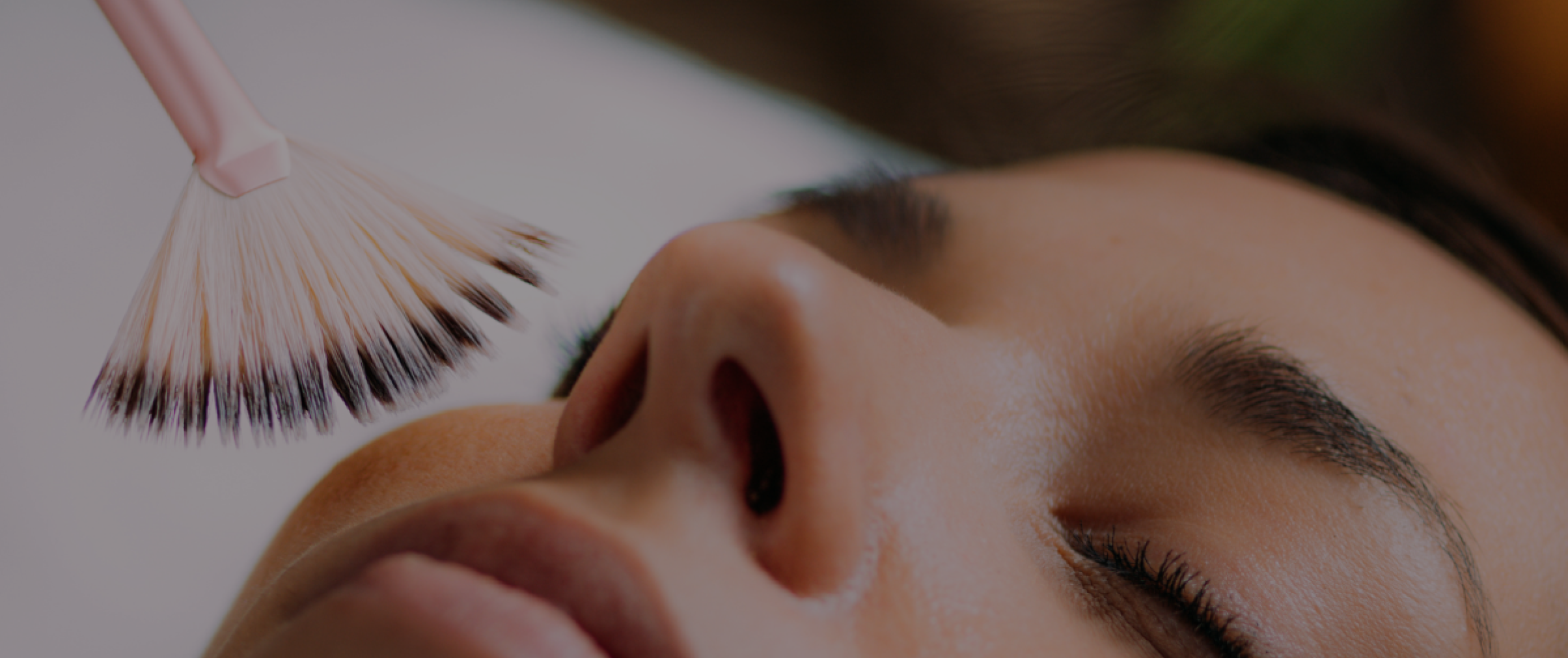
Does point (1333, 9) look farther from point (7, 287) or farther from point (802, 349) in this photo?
point (7, 287)

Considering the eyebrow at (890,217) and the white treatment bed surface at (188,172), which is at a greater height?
the eyebrow at (890,217)

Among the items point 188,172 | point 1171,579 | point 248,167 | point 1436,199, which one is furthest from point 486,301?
point 1436,199

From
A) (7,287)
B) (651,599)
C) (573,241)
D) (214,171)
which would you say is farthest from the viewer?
(573,241)

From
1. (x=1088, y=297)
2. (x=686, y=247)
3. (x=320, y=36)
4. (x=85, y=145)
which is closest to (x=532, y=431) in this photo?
(x=686, y=247)

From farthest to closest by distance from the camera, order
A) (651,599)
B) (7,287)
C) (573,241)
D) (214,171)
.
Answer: (573,241) → (7,287) → (214,171) → (651,599)

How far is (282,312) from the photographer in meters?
0.45

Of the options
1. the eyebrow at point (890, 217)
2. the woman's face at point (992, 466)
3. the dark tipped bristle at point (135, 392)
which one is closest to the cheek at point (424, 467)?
the woman's face at point (992, 466)

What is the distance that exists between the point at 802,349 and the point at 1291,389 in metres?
0.27

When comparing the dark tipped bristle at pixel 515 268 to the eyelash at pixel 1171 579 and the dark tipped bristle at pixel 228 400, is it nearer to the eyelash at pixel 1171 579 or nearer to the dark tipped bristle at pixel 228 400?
the dark tipped bristle at pixel 228 400

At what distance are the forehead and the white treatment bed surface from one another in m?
0.27

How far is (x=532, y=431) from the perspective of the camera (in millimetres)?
538

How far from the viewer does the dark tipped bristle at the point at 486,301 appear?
18.5 inches

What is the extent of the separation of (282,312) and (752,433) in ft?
0.79

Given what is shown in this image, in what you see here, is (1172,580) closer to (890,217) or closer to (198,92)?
(890,217)
